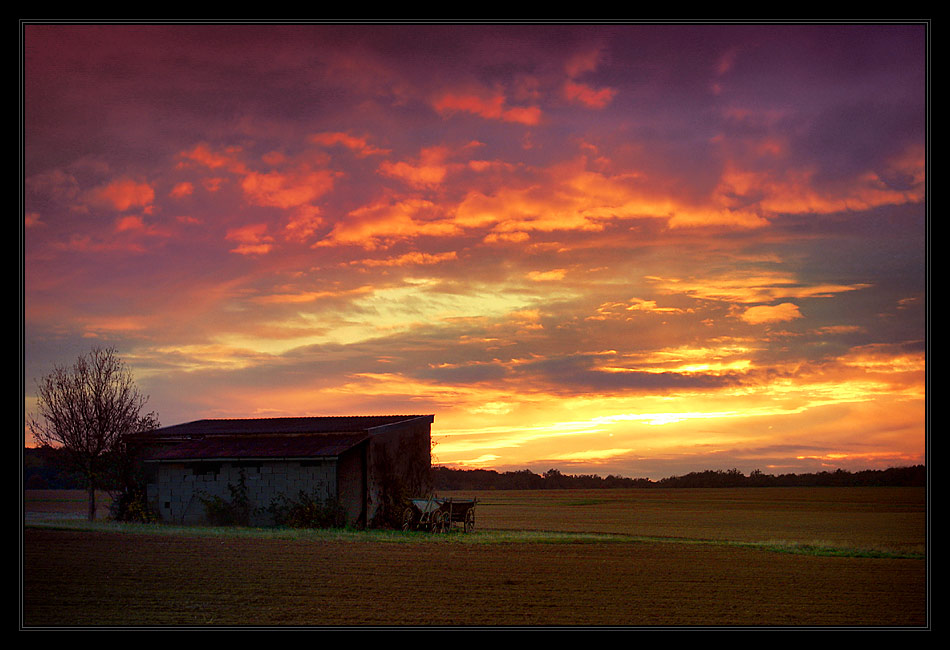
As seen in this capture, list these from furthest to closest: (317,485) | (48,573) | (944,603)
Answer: (317,485) < (48,573) < (944,603)

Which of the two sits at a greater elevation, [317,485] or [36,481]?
[317,485]

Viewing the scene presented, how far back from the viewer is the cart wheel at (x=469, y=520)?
3439 cm

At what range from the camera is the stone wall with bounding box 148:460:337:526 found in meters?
31.9

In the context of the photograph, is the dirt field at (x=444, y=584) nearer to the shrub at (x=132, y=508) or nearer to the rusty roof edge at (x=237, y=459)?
the rusty roof edge at (x=237, y=459)

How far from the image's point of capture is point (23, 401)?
12969 mm

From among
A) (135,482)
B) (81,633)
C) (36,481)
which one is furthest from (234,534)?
(36,481)

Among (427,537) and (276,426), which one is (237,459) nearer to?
(276,426)

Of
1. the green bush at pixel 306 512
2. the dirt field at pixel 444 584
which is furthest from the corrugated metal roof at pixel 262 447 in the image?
the dirt field at pixel 444 584

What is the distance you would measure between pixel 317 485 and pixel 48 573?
1329 centimetres

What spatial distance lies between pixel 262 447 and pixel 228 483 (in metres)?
1.88

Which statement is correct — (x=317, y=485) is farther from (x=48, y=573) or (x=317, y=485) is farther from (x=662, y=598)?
(x=662, y=598)

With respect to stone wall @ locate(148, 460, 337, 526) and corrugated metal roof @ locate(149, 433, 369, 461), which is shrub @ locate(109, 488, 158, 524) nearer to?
stone wall @ locate(148, 460, 337, 526)

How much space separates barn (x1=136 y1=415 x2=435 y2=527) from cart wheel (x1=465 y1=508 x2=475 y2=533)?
2.80 meters

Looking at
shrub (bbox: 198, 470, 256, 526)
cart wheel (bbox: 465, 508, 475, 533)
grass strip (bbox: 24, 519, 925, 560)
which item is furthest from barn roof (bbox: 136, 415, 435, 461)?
cart wheel (bbox: 465, 508, 475, 533)
